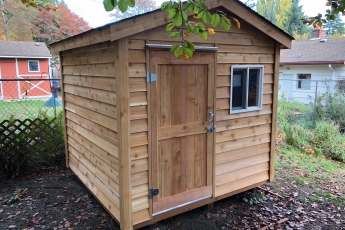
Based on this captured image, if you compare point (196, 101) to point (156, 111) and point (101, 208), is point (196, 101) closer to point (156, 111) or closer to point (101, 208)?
point (156, 111)

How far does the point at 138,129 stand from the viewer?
2.93m

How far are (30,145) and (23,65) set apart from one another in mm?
14783

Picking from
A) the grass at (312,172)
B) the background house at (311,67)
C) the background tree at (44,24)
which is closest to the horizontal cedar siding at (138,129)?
the grass at (312,172)

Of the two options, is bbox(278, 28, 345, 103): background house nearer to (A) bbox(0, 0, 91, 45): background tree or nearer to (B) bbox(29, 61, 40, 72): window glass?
(A) bbox(0, 0, 91, 45): background tree

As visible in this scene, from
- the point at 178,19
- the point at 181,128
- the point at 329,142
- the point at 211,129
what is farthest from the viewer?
the point at 329,142

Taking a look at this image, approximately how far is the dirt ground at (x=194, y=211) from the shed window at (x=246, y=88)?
1.38 meters

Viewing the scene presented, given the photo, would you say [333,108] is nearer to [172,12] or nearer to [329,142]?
[329,142]

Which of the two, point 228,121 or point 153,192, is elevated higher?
point 228,121

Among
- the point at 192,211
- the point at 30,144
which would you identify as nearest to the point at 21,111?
the point at 30,144

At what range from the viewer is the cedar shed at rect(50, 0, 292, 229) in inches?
112

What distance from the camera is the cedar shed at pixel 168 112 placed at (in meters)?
2.85

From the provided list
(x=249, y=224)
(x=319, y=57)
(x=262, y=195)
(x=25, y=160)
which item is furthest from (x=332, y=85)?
(x=25, y=160)

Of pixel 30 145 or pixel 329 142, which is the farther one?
pixel 329 142

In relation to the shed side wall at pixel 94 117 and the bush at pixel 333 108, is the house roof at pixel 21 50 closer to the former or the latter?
the shed side wall at pixel 94 117
